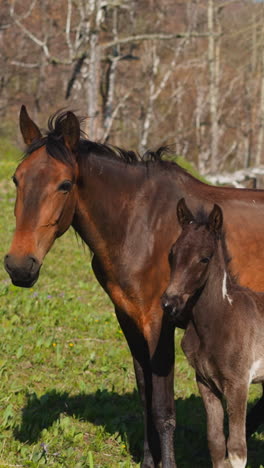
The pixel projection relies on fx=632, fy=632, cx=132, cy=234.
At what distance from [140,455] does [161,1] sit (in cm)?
3097

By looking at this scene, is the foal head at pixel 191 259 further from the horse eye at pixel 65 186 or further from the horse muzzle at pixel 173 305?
the horse eye at pixel 65 186

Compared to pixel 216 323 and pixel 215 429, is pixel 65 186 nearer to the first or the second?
pixel 216 323

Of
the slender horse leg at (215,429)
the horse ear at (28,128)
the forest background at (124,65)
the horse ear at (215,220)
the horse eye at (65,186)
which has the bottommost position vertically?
the slender horse leg at (215,429)

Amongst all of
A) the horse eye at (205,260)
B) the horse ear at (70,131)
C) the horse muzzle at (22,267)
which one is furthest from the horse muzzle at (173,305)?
the horse ear at (70,131)

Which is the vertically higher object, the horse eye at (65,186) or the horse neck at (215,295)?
the horse eye at (65,186)

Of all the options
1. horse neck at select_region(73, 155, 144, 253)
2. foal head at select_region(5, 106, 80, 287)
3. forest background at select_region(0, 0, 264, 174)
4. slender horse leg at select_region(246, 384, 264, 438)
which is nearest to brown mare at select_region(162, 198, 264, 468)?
horse neck at select_region(73, 155, 144, 253)

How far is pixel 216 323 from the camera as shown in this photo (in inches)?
176

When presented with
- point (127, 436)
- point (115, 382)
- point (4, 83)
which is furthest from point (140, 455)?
point (4, 83)

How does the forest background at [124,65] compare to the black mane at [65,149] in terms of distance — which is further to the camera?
the forest background at [124,65]

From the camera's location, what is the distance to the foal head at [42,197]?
4430mm

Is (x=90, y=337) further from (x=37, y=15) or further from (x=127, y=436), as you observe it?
(x=37, y=15)

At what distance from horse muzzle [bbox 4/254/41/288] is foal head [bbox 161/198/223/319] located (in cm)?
96

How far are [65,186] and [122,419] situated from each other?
272cm

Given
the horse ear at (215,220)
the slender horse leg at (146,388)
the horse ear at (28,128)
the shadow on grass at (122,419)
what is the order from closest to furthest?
the horse ear at (215,220), the horse ear at (28,128), the slender horse leg at (146,388), the shadow on grass at (122,419)
